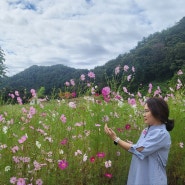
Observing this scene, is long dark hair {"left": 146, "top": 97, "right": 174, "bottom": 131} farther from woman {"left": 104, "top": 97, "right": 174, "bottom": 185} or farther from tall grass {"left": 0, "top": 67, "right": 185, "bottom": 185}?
tall grass {"left": 0, "top": 67, "right": 185, "bottom": 185}

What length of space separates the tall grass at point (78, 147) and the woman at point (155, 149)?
0.37m

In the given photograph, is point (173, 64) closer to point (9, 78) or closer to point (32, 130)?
point (9, 78)

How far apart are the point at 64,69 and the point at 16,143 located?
43.7 feet

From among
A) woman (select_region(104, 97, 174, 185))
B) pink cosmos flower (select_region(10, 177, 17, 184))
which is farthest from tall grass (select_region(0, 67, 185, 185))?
woman (select_region(104, 97, 174, 185))

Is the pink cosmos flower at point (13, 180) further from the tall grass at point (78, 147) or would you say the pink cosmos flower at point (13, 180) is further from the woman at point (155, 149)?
the woman at point (155, 149)

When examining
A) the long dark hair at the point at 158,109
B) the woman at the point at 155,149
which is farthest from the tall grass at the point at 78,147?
the long dark hair at the point at 158,109

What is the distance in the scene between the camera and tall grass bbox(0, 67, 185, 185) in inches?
113

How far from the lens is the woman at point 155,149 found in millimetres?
2619

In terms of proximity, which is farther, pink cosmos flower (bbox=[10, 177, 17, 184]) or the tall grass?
the tall grass

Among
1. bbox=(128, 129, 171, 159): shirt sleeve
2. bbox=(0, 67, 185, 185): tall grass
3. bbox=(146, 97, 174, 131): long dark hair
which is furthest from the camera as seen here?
bbox=(0, 67, 185, 185): tall grass

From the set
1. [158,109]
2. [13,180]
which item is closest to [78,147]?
[13,180]

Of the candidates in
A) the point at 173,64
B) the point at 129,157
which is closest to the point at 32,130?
the point at 129,157

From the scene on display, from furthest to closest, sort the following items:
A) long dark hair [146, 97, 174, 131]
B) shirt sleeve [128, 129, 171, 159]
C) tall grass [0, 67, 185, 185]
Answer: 1. tall grass [0, 67, 185, 185]
2. long dark hair [146, 97, 174, 131]
3. shirt sleeve [128, 129, 171, 159]

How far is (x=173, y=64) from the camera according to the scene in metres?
25.5
